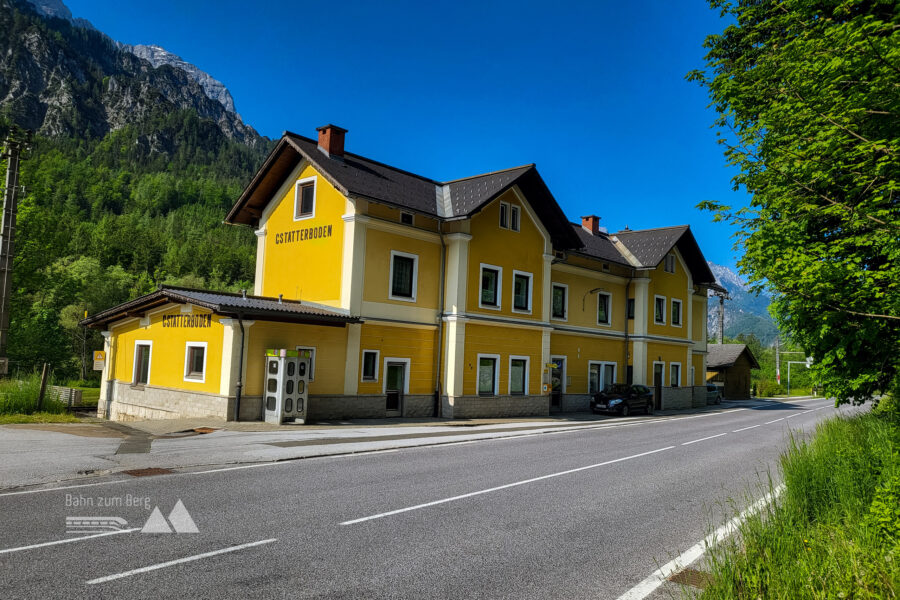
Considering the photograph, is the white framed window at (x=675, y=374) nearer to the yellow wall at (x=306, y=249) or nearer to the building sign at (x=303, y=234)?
the yellow wall at (x=306, y=249)

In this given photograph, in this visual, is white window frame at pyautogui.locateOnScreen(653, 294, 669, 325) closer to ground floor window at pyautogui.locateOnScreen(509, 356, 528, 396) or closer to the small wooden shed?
ground floor window at pyautogui.locateOnScreen(509, 356, 528, 396)

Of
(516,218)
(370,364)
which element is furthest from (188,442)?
(516,218)

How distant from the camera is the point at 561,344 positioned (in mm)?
29656

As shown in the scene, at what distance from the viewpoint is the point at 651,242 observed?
3553cm

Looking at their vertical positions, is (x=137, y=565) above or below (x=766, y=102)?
below

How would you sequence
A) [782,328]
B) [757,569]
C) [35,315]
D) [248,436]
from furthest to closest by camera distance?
[35,315] → [248,436] → [782,328] → [757,569]

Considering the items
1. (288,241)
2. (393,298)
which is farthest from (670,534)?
(288,241)

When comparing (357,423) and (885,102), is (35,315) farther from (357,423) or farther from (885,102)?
(885,102)

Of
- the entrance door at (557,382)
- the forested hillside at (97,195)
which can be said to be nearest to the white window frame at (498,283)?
the entrance door at (557,382)

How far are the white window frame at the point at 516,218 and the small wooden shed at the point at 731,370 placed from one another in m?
34.1

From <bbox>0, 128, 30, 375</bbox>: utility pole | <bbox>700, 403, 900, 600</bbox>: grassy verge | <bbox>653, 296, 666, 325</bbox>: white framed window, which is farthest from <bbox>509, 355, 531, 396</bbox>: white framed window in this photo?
<bbox>0, 128, 30, 375</bbox>: utility pole

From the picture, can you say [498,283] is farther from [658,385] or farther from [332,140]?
[658,385]

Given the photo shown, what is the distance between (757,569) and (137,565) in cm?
519

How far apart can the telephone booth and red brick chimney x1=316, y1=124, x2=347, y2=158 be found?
9.04 m
